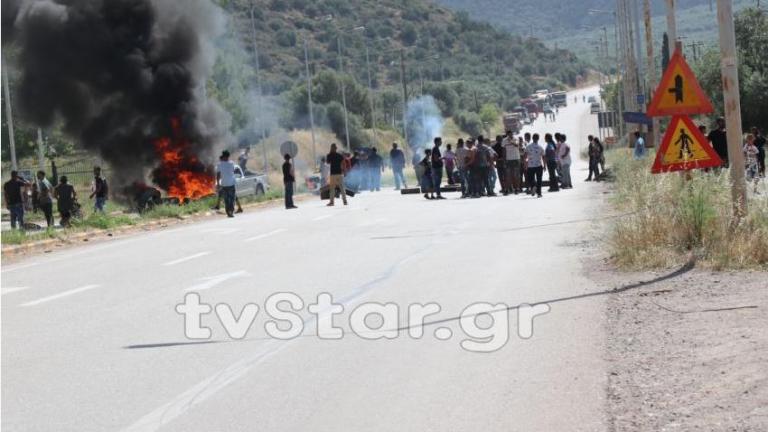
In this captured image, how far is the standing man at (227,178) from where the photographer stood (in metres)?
30.2

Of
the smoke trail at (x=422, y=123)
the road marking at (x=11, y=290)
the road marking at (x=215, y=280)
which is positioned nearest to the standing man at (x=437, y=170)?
the road marking at (x=215, y=280)

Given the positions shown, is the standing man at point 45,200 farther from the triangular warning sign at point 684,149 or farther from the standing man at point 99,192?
the triangular warning sign at point 684,149

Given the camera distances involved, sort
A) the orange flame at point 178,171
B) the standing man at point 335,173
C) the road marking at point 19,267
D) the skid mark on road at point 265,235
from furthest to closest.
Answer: the orange flame at point 178,171
the standing man at point 335,173
the skid mark on road at point 265,235
the road marking at point 19,267

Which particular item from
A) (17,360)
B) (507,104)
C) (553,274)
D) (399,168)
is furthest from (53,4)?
(507,104)

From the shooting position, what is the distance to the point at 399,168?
44.1 metres

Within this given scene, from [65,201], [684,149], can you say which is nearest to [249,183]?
[65,201]

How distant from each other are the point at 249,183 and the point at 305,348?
35599 mm

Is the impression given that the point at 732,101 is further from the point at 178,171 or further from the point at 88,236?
the point at 178,171

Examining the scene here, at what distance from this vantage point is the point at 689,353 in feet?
27.4

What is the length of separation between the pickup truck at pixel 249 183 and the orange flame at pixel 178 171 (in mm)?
4209

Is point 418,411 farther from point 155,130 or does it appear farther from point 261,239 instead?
point 155,130

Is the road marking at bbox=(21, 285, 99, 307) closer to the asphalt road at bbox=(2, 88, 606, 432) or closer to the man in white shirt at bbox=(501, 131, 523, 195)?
the asphalt road at bbox=(2, 88, 606, 432)

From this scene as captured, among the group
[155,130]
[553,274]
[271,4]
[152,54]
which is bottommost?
[553,274]

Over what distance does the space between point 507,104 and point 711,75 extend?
10328 cm
